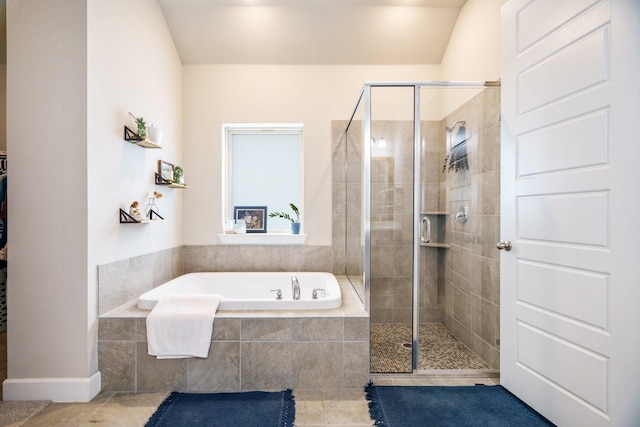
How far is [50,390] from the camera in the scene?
187cm

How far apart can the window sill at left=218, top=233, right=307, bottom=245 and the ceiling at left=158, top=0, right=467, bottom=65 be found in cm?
167

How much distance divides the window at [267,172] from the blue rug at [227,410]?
1793mm

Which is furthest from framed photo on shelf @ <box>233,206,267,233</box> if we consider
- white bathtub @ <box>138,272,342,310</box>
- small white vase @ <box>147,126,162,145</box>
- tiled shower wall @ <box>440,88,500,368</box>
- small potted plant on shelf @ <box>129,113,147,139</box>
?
tiled shower wall @ <box>440,88,500,368</box>

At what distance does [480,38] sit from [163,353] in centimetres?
313

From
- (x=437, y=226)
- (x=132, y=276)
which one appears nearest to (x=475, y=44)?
(x=437, y=226)

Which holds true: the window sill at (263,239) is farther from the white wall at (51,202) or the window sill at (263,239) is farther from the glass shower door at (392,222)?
the white wall at (51,202)

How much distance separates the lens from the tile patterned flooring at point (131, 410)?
1686 mm

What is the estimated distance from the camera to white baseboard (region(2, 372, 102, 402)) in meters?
1.87

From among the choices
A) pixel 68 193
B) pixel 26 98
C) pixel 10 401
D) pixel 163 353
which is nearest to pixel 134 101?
pixel 26 98

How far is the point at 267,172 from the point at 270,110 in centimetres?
63

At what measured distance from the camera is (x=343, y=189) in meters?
3.24

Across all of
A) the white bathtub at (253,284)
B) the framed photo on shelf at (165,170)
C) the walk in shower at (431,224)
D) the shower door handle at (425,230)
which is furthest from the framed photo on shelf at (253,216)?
the shower door handle at (425,230)

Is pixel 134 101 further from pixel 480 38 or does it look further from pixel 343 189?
pixel 480 38

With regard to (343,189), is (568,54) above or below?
above
